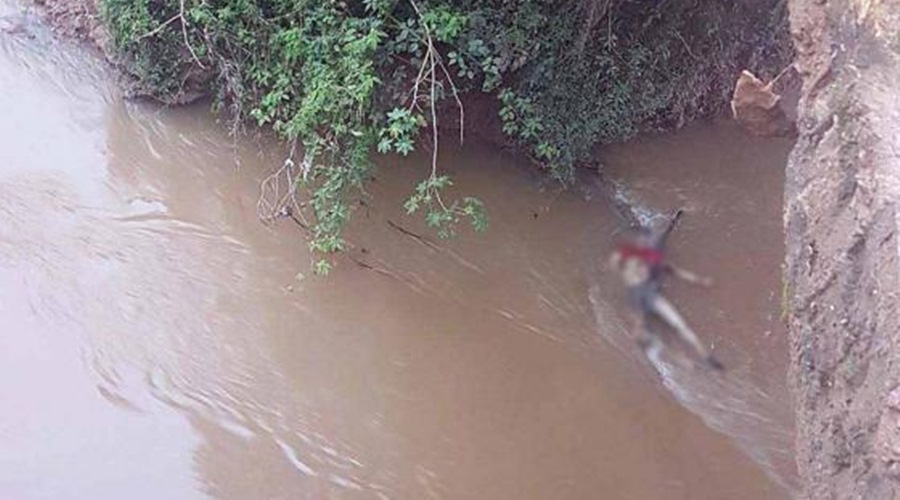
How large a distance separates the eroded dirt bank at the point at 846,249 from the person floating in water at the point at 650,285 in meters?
1.72

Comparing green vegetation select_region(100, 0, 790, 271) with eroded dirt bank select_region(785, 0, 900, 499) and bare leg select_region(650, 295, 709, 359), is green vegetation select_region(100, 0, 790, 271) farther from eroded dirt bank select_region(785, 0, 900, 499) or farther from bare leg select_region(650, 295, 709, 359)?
bare leg select_region(650, 295, 709, 359)

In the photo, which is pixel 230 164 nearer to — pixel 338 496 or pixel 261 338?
pixel 261 338

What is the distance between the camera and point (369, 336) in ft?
15.8

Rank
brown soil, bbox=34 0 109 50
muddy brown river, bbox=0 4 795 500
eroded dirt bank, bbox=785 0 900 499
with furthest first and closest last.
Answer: brown soil, bbox=34 0 109 50
muddy brown river, bbox=0 4 795 500
eroded dirt bank, bbox=785 0 900 499

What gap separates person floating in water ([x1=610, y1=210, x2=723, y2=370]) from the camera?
787mm

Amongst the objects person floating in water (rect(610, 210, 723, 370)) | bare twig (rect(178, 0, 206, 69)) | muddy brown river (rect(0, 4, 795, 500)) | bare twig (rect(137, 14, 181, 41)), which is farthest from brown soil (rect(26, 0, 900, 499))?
bare twig (rect(137, 14, 181, 41))

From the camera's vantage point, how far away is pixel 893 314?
240cm

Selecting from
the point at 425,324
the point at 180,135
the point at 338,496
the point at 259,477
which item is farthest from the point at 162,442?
the point at 180,135

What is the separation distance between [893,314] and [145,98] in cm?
476

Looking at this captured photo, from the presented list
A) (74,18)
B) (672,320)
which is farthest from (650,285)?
(74,18)

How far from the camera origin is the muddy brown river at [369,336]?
4.23 m

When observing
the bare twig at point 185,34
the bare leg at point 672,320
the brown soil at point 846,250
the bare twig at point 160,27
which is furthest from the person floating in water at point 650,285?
the bare twig at point 160,27

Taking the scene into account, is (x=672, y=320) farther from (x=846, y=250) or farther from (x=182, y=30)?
(x=182, y=30)

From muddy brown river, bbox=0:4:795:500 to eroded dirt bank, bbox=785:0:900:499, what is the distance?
737mm
